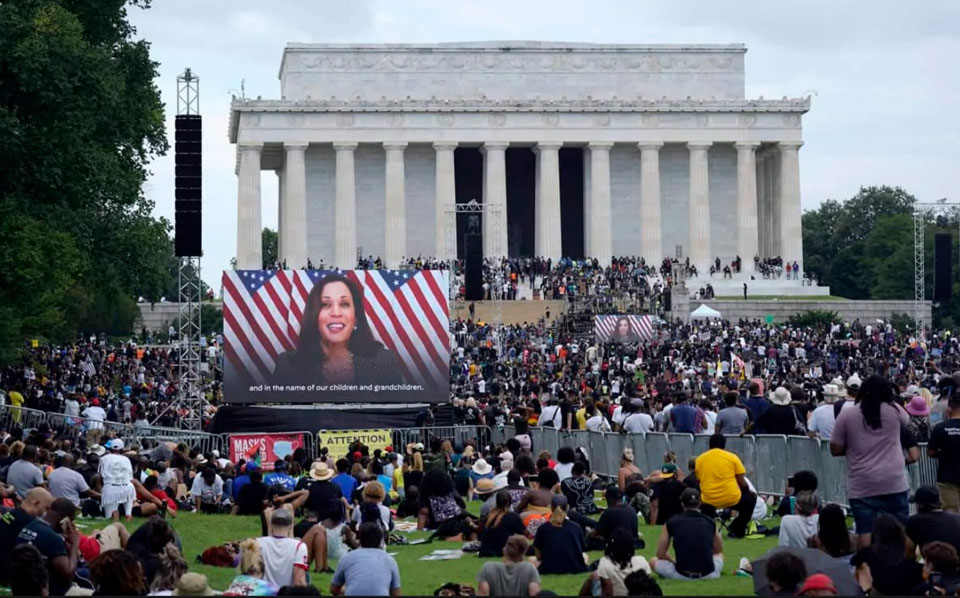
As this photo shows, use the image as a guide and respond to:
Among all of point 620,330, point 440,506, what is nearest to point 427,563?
point 440,506

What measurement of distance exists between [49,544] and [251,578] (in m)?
2.26

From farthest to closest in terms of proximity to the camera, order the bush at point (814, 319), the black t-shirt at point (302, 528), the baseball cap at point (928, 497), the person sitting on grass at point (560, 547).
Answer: the bush at point (814, 319) < the black t-shirt at point (302, 528) < the person sitting on grass at point (560, 547) < the baseball cap at point (928, 497)

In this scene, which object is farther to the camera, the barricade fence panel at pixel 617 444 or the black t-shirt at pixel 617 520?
the barricade fence panel at pixel 617 444

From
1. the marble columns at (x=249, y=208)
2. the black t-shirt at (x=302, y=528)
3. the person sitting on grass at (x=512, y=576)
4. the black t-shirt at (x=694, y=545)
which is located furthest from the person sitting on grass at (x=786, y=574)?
the marble columns at (x=249, y=208)

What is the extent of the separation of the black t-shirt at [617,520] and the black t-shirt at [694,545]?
4.29 ft

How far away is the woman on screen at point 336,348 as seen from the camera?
44031mm

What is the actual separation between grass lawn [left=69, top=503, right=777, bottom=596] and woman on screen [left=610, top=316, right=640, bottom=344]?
39.7 meters

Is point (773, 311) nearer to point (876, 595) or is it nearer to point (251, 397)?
point (251, 397)

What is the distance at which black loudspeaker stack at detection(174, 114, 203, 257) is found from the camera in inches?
1880

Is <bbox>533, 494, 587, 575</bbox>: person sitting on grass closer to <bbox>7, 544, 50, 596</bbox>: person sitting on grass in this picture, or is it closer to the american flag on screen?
<bbox>7, 544, 50, 596</bbox>: person sitting on grass

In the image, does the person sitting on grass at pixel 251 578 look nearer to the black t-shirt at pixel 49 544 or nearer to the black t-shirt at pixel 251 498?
the black t-shirt at pixel 49 544

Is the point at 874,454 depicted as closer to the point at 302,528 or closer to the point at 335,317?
the point at 302,528

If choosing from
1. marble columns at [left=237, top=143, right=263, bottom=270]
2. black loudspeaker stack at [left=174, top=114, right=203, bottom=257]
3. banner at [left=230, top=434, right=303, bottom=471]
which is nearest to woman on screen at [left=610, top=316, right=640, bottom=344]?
black loudspeaker stack at [left=174, top=114, right=203, bottom=257]

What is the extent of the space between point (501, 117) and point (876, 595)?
279ft
